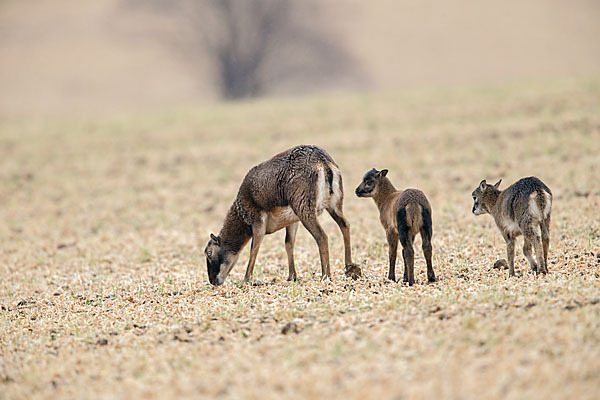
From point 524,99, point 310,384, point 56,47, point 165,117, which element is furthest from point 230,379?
point 56,47

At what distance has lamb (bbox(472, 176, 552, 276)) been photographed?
9.39 metres

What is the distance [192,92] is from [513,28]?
3442 cm

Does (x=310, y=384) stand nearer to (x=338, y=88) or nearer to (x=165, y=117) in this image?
(x=165, y=117)

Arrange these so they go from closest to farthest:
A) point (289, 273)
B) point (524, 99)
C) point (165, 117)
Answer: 1. point (289, 273)
2. point (524, 99)
3. point (165, 117)

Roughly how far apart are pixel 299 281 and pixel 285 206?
126 centimetres

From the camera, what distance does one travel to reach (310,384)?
18.8ft

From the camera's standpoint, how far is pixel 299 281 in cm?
1066

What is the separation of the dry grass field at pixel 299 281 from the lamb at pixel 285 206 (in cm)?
61

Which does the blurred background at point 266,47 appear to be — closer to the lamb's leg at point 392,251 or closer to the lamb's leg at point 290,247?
the lamb's leg at point 290,247

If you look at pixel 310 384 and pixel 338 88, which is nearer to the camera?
pixel 310 384

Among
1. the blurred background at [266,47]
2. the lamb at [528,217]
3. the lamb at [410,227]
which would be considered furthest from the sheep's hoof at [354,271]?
the blurred background at [266,47]

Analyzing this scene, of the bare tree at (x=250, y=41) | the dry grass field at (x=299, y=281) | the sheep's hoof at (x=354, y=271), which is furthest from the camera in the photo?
the bare tree at (x=250, y=41)

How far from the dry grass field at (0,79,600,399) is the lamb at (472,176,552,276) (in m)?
0.38

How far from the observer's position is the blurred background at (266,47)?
56719mm
